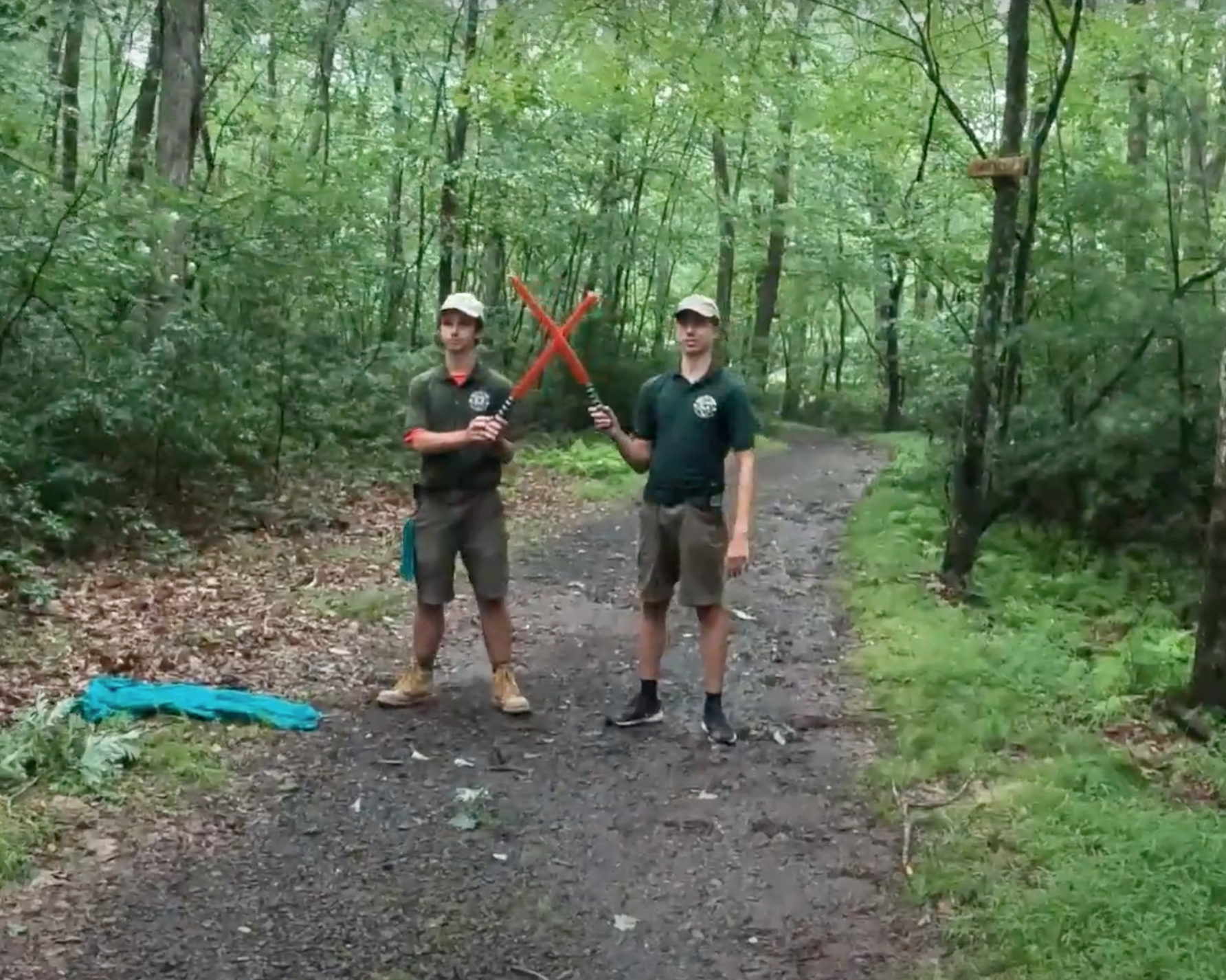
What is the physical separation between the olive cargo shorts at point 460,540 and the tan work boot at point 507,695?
421 millimetres

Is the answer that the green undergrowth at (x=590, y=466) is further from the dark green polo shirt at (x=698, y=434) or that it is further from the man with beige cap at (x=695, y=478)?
the dark green polo shirt at (x=698, y=434)

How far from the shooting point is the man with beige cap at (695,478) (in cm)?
591

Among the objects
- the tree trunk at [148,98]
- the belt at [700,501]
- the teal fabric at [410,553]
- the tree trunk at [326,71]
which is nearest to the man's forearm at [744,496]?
the belt at [700,501]

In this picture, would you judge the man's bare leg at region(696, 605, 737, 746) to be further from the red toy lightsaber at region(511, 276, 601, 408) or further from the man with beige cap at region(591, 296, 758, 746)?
the red toy lightsaber at region(511, 276, 601, 408)

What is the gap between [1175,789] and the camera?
5.43m

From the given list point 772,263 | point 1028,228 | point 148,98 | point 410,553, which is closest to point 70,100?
point 148,98

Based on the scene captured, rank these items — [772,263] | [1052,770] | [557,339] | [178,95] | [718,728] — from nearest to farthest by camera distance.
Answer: [1052,770]
[557,339]
[718,728]
[178,95]
[772,263]

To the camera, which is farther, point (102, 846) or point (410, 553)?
point (410, 553)

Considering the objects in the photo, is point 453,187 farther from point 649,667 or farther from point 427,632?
point 649,667

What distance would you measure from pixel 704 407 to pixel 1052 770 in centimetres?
224

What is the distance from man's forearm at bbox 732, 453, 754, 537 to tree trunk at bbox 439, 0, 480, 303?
12602mm

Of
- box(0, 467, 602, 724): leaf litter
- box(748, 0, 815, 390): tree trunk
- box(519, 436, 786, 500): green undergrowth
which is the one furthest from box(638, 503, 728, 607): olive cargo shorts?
box(748, 0, 815, 390): tree trunk

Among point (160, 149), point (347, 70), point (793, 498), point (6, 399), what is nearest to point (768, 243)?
point (347, 70)

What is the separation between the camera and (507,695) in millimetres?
6578
